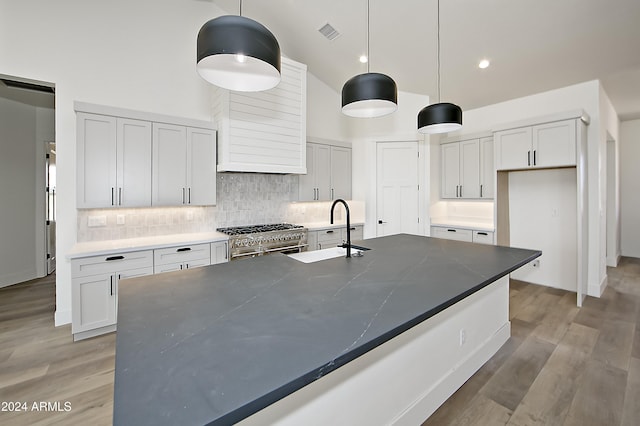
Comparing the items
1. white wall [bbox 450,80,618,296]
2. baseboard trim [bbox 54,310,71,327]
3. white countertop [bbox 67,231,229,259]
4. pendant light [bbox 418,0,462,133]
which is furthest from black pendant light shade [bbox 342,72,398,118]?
baseboard trim [bbox 54,310,71,327]

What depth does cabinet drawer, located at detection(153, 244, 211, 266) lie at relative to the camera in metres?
3.19

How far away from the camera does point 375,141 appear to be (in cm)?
518

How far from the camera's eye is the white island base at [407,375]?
1.15m

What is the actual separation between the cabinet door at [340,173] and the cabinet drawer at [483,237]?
87.2 inches

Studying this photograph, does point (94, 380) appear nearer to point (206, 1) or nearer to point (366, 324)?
point (366, 324)

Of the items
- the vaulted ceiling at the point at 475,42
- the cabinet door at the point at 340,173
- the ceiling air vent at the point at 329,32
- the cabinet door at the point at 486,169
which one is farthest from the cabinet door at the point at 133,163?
the cabinet door at the point at 486,169

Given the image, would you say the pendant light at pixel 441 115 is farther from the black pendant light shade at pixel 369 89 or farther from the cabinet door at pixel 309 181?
the cabinet door at pixel 309 181

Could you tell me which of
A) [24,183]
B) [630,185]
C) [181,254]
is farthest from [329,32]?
[630,185]

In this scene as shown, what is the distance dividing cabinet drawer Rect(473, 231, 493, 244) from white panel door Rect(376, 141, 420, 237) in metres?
0.91

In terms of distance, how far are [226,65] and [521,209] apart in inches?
192

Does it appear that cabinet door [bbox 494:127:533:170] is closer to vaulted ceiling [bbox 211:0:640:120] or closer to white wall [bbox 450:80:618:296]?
white wall [bbox 450:80:618:296]

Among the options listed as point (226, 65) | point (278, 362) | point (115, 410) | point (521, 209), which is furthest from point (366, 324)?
point (521, 209)

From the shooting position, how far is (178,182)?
3.55 metres

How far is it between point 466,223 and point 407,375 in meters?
3.95
